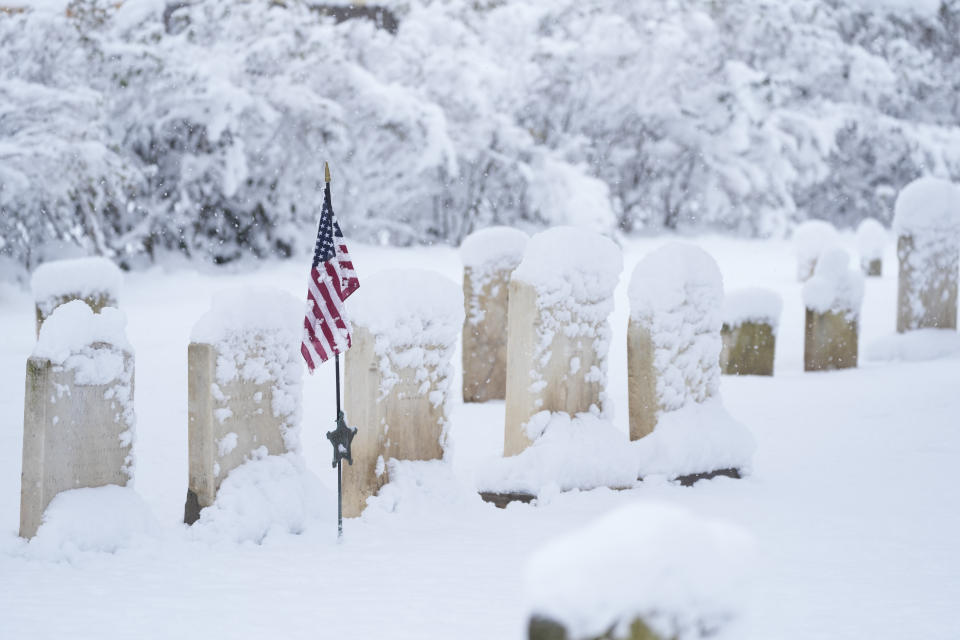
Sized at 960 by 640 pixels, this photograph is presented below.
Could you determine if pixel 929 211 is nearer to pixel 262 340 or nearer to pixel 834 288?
pixel 834 288

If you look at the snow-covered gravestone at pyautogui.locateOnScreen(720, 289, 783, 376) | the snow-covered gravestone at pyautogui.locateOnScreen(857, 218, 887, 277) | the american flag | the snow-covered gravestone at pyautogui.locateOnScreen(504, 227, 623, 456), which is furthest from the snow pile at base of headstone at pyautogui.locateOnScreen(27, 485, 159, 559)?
the snow-covered gravestone at pyautogui.locateOnScreen(857, 218, 887, 277)

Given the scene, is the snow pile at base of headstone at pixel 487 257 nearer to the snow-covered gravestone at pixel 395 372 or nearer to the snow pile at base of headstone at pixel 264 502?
the snow-covered gravestone at pixel 395 372

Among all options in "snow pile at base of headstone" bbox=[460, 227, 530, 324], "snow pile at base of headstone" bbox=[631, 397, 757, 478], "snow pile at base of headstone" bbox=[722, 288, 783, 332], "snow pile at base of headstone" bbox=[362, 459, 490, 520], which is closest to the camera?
"snow pile at base of headstone" bbox=[362, 459, 490, 520]

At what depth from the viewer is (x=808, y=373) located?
33.1 feet

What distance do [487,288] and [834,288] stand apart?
333 centimetres

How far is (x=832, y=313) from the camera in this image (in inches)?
396

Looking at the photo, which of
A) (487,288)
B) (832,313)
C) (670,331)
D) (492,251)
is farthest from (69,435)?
(832,313)

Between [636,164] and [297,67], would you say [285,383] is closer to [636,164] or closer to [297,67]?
[297,67]

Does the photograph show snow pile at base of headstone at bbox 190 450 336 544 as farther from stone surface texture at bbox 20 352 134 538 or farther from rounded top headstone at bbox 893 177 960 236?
rounded top headstone at bbox 893 177 960 236

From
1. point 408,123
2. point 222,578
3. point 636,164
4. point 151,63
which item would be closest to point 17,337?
point 151,63

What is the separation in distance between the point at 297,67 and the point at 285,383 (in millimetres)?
12764

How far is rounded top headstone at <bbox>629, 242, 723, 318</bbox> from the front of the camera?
6531 millimetres

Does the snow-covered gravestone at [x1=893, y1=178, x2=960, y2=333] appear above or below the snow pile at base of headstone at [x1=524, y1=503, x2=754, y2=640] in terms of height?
above

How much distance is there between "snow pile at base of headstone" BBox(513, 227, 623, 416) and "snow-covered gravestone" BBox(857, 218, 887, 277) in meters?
10.1
